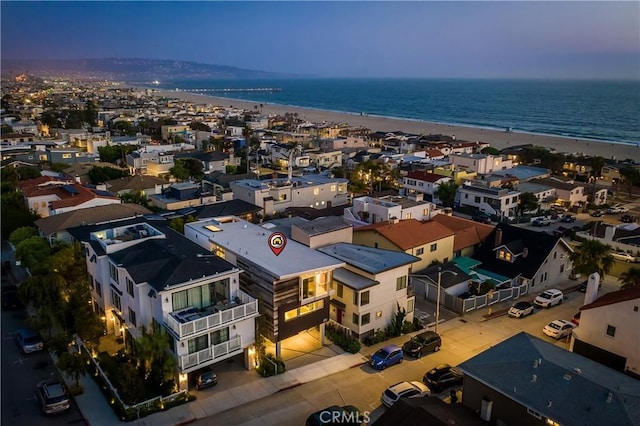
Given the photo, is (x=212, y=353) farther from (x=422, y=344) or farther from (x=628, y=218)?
(x=628, y=218)

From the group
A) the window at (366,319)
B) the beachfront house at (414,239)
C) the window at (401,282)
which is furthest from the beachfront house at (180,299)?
the beachfront house at (414,239)

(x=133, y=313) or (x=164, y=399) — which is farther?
(x=133, y=313)

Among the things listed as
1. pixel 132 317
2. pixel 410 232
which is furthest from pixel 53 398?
pixel 410 232

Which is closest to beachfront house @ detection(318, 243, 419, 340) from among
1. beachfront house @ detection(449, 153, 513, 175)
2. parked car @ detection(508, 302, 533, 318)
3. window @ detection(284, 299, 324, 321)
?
window @ detection(284, 299, 324, 321)

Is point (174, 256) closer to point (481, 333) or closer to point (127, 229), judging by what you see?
point (127, 229)

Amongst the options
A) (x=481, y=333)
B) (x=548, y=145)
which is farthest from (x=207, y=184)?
(x=548, y=145)

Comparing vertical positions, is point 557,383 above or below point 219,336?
above
